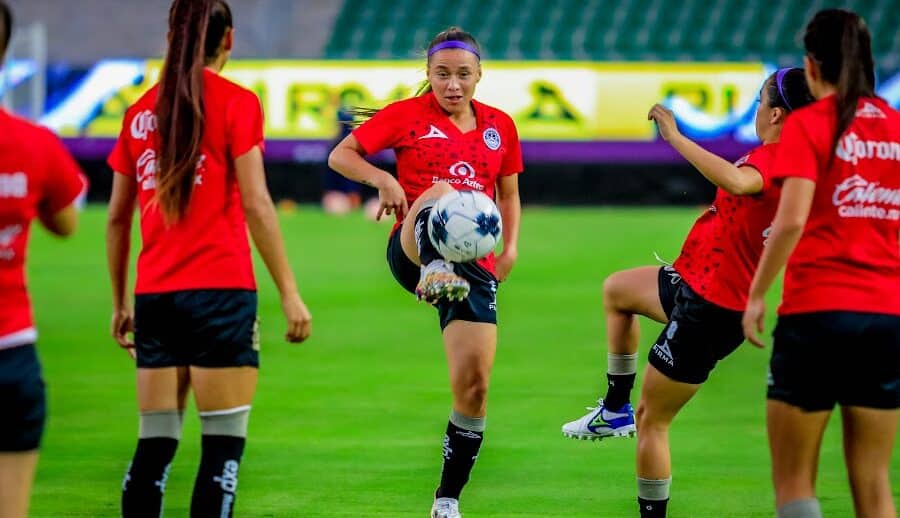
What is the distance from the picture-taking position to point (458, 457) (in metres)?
6.56

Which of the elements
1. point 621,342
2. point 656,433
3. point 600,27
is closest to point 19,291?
point 656,433

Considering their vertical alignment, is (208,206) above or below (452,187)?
above

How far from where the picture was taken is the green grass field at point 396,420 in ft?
23.3

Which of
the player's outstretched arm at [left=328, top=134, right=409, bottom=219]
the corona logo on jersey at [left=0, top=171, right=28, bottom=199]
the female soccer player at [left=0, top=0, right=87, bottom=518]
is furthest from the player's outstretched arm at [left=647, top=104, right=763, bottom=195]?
the corona logo on jersey at [left=0, top=171, right=28, bottom=199]

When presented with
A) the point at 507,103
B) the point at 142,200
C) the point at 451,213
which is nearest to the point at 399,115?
the point at 451,213

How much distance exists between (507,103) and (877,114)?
2274 centimetres

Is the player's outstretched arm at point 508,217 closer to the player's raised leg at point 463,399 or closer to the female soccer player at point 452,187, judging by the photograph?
the female soccer player at point 452,187

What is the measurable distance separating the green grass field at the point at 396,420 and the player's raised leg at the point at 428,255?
43.8 inches

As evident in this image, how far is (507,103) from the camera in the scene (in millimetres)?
27359

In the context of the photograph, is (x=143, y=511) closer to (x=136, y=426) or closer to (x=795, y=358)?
(x=795, y=358)

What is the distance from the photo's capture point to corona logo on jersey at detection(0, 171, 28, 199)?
4.33 metres

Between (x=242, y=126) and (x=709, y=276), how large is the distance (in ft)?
6.82

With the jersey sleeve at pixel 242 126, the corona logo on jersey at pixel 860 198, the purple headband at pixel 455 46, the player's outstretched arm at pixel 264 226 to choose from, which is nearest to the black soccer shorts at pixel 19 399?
the player's outstretched arm at pixel 264 226

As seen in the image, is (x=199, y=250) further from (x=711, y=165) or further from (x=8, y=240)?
(x=711, y=165)
